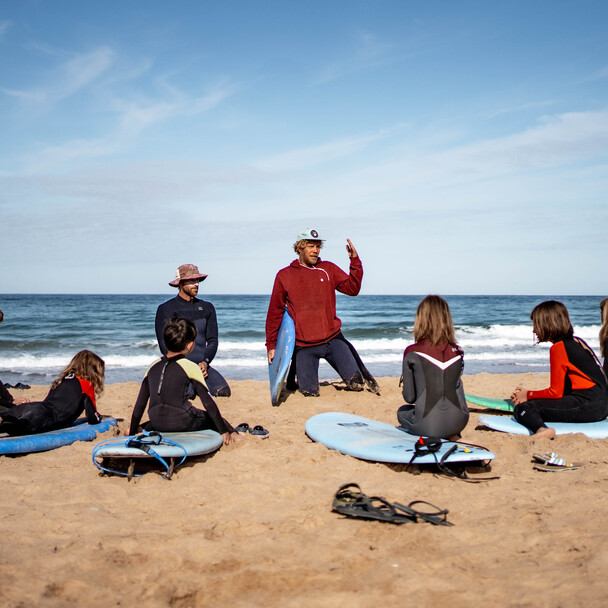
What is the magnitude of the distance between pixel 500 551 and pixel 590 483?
1403 mm

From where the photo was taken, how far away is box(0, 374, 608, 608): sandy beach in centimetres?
241

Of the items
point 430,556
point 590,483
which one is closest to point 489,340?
point 590,483

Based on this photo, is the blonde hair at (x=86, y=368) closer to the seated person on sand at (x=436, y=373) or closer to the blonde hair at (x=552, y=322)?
the seated person on sand at (x=436, y=373)

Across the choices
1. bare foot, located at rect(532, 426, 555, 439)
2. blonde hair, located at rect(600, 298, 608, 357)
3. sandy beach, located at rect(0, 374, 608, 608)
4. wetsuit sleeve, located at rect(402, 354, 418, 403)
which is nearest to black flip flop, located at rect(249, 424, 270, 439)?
sandy beach, located at rect(0, 374, 608, 608)

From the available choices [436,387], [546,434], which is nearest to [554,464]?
[546,434]

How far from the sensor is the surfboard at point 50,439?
15.8 feet

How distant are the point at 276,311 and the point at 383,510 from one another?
14.5 feet

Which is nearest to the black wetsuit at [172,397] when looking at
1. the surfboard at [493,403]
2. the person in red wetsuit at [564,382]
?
the person in red wetsuit at [564,382]

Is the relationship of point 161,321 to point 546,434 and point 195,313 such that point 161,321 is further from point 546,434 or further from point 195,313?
point 546,434

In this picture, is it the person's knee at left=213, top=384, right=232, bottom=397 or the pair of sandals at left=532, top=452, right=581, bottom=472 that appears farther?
the person's knee at left=213, top=384, right=232, bottom=397

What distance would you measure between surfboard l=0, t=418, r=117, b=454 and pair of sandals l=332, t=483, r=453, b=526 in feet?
9.45

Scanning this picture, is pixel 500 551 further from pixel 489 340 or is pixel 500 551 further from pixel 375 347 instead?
pixel 489 340

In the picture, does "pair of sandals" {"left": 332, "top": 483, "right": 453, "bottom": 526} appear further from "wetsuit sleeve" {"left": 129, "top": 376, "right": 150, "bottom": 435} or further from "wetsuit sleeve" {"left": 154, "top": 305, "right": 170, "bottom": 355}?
"wetsuit sleeve" {"left": 154, "top": 305, "right": 170, "bottom": 355}

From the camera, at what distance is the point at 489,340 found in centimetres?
2228
